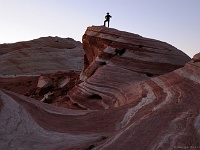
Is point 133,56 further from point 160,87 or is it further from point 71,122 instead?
point 71,122

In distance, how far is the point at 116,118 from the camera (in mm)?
10516

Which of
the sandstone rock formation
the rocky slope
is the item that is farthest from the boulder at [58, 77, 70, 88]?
the sandstone rock formation

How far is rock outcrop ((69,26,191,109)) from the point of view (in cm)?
1731

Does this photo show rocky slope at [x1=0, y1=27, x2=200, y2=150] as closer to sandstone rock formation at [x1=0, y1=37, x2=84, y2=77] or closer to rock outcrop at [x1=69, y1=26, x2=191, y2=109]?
rock outcrop at [x1=69, y1=26, x2=191, y2=109]

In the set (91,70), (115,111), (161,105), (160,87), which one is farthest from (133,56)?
(161,105)

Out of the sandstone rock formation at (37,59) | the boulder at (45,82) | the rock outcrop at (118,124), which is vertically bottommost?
the rock outcrop at (118,124)

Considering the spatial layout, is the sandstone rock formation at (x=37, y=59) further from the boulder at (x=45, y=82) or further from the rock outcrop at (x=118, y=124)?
the rock outcrop at (x=118, y=124)

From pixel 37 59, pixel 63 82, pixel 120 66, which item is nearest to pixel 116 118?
pixel 120 66

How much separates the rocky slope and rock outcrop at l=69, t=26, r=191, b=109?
72mm

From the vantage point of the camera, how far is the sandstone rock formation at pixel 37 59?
4219 centimetres

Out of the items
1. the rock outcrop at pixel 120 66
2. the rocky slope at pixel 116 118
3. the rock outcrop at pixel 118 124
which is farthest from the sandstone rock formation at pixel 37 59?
the rock outcrop at pixel 118 124

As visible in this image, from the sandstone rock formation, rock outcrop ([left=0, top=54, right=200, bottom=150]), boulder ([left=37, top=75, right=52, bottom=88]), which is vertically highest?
the sandstone rock formation

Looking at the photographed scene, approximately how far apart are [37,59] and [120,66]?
26827 millimetres

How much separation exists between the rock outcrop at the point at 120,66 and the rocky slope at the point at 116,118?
0.24ft
